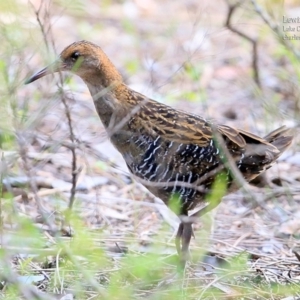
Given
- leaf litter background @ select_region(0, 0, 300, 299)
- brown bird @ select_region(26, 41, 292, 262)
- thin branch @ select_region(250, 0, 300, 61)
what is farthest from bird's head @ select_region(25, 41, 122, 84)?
thin branch @ select_region(250, 0, 300, 61)

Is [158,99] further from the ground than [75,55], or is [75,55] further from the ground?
[75,55]

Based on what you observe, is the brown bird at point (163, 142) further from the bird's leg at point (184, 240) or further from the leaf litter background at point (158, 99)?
the leaf litter background at point (158, 99)

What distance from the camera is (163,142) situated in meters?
4.11

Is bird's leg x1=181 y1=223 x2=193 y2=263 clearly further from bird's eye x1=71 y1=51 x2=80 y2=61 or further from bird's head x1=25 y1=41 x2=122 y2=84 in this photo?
bird's eye x1=71 y1=51 x2=80 y2=61

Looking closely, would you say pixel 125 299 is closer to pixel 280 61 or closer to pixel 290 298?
pixel 290 298

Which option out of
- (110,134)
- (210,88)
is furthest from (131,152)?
(210,88)

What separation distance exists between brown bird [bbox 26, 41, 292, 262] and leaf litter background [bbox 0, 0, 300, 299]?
13cm

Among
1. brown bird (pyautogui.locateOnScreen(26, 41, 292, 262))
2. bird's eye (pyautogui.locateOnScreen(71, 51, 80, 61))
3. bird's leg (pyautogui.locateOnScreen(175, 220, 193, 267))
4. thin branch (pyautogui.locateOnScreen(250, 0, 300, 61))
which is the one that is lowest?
bird's leg (pyautogui.locateOnScreen(175, 220, 193, 267))

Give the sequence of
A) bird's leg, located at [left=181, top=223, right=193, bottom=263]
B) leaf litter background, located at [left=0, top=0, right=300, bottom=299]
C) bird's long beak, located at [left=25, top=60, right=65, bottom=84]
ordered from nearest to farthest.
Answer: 1. leaf litter background, located at [left=0, top=0, right=300, bottom=299]
2. bird's long beak, located at [left=25, top=60, right=65, bottom=84]
3. bird's leg, located at [left=181, top=223, right=193, bottom=263]

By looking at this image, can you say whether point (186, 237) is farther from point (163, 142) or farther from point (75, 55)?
point (75, 55)

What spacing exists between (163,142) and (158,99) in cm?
195

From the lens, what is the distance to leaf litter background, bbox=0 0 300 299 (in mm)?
3916

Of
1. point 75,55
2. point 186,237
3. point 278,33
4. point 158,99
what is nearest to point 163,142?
point 186,237

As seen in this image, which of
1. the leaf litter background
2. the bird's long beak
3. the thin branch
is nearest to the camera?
the thin branch
